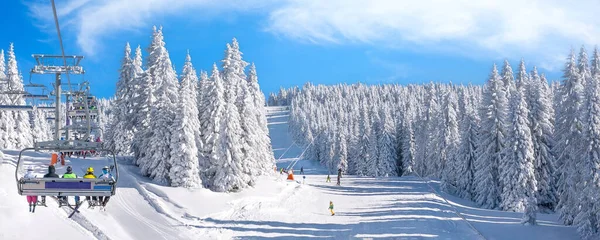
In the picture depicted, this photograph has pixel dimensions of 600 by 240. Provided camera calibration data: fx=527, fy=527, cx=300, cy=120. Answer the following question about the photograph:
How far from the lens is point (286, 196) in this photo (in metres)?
52.0

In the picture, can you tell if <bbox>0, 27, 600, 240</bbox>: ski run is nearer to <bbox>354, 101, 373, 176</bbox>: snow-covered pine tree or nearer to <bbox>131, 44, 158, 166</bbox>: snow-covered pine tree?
<bbox>131, 44, 158, 166</bbox>: snow-covered pine tree

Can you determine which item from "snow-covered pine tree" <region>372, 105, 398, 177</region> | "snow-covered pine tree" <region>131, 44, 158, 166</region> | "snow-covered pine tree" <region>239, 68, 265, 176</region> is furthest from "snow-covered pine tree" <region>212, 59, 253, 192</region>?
"snow-covered pine tree" <region>372, 105, 398, 177</region>

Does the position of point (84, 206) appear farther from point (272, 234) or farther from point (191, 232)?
point (272, 234)

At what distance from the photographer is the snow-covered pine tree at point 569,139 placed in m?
34.3

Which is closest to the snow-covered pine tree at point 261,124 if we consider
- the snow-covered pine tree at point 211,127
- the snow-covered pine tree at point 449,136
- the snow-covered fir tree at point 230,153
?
the snow-covered fir tree at point 230,153

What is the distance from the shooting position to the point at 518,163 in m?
44.0

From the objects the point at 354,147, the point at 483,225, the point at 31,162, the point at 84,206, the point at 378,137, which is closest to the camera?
the point at 84,206

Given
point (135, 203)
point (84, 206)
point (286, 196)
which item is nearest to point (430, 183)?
point (286, 196)

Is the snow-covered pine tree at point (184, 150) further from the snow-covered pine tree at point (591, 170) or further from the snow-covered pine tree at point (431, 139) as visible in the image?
the snow-covered pine tree at point (431, 139)

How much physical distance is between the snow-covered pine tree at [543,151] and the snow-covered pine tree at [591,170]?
1297cm

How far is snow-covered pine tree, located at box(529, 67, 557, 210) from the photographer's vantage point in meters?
46.6

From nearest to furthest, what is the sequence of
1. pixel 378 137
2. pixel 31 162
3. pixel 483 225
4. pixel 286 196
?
pixel 483 225 → pixel 31 162 → pixel 286 196 → pixel 378 137

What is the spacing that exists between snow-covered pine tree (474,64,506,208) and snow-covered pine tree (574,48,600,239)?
14.2m

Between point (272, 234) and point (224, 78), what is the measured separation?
21.7 metres
